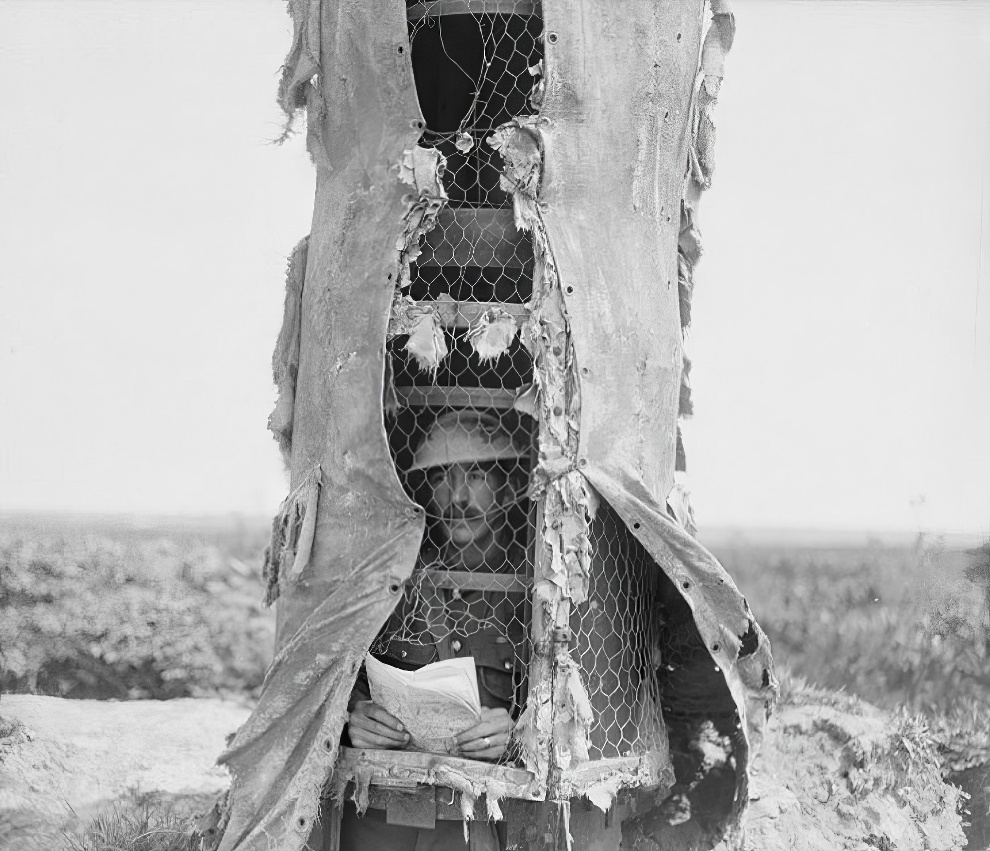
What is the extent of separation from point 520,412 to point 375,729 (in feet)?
3.48

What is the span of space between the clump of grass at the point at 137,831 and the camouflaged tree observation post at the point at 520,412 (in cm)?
124

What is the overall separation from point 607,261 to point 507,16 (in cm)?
99

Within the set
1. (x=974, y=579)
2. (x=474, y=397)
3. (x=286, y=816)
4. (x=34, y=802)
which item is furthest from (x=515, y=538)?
(x=974, y=579)

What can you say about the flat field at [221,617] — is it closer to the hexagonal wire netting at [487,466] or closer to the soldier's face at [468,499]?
the hexagonal wire netting at [487,466]

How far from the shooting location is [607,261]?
3.44 metres

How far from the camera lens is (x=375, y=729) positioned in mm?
3402

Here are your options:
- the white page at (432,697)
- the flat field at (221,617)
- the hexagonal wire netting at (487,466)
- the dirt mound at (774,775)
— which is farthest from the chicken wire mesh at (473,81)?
the flat field at (221,617)

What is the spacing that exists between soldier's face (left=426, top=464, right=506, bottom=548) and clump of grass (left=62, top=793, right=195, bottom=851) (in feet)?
5.74

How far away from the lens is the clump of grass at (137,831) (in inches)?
176

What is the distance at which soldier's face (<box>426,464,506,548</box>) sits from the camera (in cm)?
366

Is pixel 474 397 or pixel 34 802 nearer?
pixel 474 397

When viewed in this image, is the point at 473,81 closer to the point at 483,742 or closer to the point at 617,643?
the point at 617,643

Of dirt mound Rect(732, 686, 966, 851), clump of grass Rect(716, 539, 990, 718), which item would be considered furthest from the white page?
clump of grass Rect(716, 539, 990, 718)

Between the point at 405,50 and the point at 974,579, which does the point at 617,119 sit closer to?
the point at 405,50
